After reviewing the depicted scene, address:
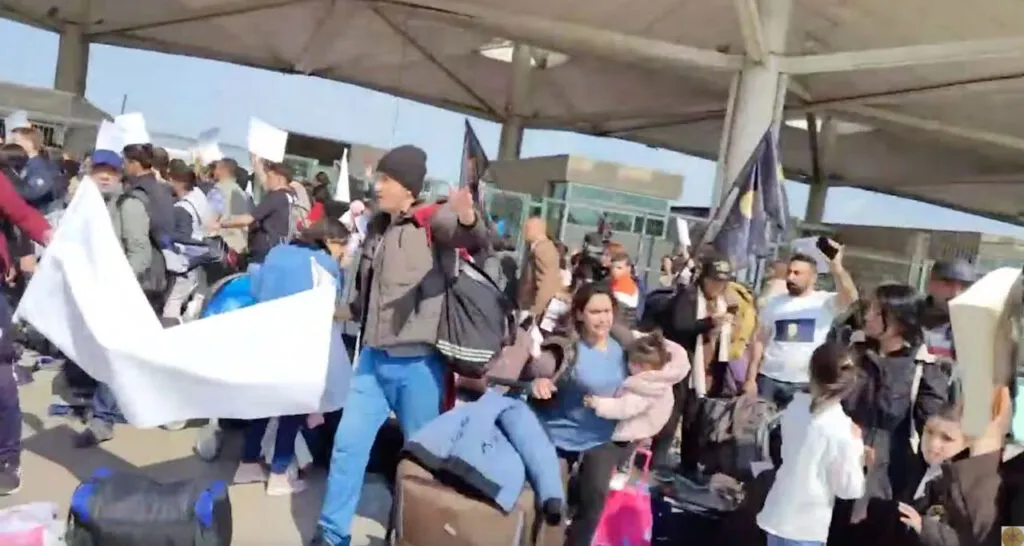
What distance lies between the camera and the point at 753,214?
7.79 metres

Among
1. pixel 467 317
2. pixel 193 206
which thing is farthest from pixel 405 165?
pixel 193 206

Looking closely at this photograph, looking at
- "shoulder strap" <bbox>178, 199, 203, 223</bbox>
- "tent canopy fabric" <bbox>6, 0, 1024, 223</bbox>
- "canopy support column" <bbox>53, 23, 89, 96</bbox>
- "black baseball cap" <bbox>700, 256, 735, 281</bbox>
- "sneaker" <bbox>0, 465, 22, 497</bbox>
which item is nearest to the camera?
"sneaker" <bbox>0, 465, 22, 497</bbox>

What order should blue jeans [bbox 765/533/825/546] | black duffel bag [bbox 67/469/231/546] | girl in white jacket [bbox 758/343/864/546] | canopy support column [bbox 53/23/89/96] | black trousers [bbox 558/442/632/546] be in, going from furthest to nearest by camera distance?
canopy support column [bbox 53/23/89/96] < black trousers [bbox 558/442/632/546] < blue jeans [bbox 765/533/825/546] < girl in white jacket [bbox 758/343/864/546] < black duffel bag [bbox 67/469/231/546]

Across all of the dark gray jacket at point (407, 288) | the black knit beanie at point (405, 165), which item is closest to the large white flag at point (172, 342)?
the dark gray jacket at point (407, 288)

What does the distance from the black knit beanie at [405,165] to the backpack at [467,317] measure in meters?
0.13

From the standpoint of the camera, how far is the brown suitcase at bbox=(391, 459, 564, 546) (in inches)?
139

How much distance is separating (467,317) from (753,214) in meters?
4.45

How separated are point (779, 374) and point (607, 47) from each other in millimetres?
10897

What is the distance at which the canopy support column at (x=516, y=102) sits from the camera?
24766mm

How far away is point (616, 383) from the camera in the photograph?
13.6ft

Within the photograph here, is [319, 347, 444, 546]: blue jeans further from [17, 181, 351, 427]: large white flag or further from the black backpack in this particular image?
[17, 181, 351, 427]: large white flag

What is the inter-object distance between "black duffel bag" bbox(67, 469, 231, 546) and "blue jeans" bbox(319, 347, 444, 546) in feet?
1.51

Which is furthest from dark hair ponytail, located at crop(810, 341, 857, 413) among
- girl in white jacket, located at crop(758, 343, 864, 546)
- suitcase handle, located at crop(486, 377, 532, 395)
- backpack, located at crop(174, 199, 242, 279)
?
backpack, located at crop(174, 199, 242, 279)

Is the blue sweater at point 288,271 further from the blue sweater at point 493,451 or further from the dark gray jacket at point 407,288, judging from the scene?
the blue sweater at point 493,451
